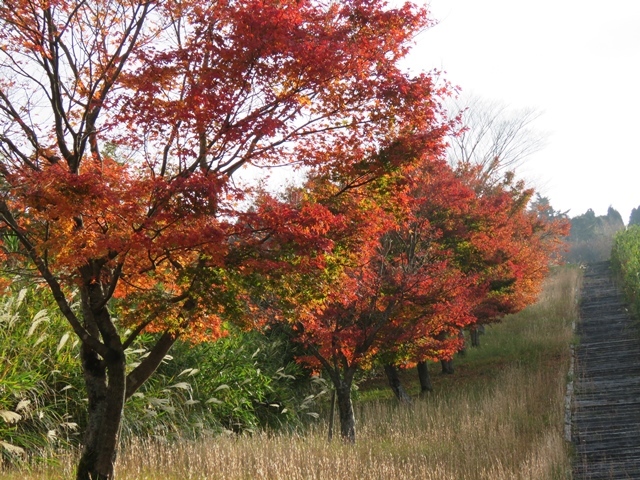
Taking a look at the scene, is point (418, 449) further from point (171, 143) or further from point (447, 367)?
point (447, 367)

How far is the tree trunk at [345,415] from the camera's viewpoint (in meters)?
12.5

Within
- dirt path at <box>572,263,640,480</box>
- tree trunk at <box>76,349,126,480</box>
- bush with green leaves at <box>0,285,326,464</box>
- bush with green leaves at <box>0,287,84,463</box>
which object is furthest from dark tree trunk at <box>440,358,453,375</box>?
tree trunk at <box>76,349,126,480</box>

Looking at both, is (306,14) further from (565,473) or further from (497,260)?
(497,260)

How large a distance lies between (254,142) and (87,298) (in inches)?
95.9

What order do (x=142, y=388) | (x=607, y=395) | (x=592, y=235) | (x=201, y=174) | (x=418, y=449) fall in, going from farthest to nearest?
(x=592, y=235) < (x=607, y=395) < (x=142, y=388) < (x=418, y=449) < (x=201, y=174)

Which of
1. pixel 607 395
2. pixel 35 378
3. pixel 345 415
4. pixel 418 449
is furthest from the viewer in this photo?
pixel 607 395

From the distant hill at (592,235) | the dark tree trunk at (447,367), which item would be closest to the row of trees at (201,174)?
the dark tree trunk at (447,367)

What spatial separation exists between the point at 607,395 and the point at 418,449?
6.93 meters

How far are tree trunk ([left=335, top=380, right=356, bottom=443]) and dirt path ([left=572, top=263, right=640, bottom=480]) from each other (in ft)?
12.3

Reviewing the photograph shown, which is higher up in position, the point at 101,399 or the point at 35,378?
the point at 35,378

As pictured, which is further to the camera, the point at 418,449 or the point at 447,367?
the point at 447,367

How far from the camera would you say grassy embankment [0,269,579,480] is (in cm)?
911

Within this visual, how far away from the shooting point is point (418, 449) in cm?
1150

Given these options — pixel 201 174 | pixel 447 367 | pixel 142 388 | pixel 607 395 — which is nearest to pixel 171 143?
pixel 201 174
